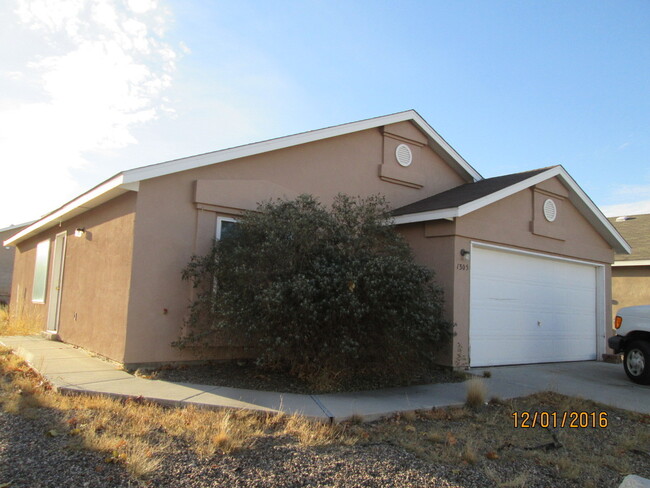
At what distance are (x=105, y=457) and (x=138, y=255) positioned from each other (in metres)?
4.06

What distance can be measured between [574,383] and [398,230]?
4.05 metres

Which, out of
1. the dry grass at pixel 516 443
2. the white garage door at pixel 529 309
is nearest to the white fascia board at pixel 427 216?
the white garage door at pixel 529 309

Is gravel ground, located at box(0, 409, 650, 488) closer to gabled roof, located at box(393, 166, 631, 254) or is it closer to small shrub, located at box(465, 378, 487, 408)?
small shrub, located at box(465, 378, 487, 408)

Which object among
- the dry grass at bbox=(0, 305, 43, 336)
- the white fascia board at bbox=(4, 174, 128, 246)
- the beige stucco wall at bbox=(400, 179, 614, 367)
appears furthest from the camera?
the dry grass at bbox=(0, 305, 43, 336)

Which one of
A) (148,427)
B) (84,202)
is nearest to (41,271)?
(84,202)

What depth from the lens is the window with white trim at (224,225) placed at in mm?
8430

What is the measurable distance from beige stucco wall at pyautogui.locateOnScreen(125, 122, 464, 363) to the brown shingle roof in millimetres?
947

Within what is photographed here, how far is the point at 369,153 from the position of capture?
10.7 metres

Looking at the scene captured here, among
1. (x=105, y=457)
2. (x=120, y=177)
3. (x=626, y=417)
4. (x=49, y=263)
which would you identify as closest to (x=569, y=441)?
(x=626, y=417)

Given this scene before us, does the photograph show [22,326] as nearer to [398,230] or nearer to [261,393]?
[261,393]

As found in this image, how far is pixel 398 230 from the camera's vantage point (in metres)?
9.91

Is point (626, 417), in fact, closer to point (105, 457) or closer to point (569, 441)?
point (569, 441)

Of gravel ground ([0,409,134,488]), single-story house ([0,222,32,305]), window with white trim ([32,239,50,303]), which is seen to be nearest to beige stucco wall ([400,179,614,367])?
A: gravel ground ([0,409,134,488])
